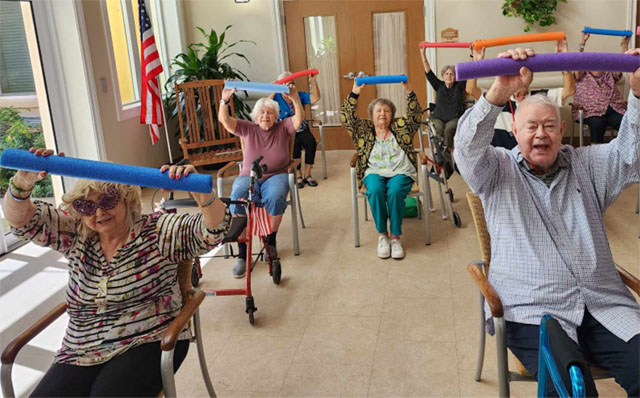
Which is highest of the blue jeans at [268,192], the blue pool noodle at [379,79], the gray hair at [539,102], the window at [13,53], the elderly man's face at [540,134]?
the window at [13,53]

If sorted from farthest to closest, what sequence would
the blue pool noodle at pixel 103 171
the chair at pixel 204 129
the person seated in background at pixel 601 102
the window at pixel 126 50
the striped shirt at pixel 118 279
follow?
the window at pixel 126 50
the person seated in background at pixel 601 102
the chair at pixel 204 129
the striped shirt at pixel 118 279
the blue pool noodle at pixel 103 171

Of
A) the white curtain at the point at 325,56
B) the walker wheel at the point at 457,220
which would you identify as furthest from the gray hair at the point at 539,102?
the white curtain at the point at 325,56

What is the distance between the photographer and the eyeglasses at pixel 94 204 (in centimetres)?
195

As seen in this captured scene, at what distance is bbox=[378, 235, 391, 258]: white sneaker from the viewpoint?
398 cm

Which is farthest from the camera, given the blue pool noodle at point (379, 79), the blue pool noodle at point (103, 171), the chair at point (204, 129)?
the chair at point (204, 129)

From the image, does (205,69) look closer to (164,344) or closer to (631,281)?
(164,344)

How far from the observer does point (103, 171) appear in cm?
165

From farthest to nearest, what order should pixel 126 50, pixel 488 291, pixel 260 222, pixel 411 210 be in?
pixel 126 50
pixel 411 210
pixel 260 222
pixel 488 291

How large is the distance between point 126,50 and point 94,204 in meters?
4.78

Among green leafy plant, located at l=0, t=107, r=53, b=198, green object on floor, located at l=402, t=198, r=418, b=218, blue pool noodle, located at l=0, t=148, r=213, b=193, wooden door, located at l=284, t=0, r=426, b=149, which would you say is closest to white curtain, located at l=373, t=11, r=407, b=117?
wooden door, located at l=284, t=0, r=426, b=149

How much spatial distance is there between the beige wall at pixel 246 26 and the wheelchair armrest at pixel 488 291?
5813 mm

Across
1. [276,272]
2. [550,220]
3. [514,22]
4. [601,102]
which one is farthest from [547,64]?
[514,22]

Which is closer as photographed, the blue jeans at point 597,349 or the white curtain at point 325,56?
the blue jeans at point 597,349

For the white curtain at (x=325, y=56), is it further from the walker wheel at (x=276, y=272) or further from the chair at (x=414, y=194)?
the walker wheel at (x=276, y=272)
